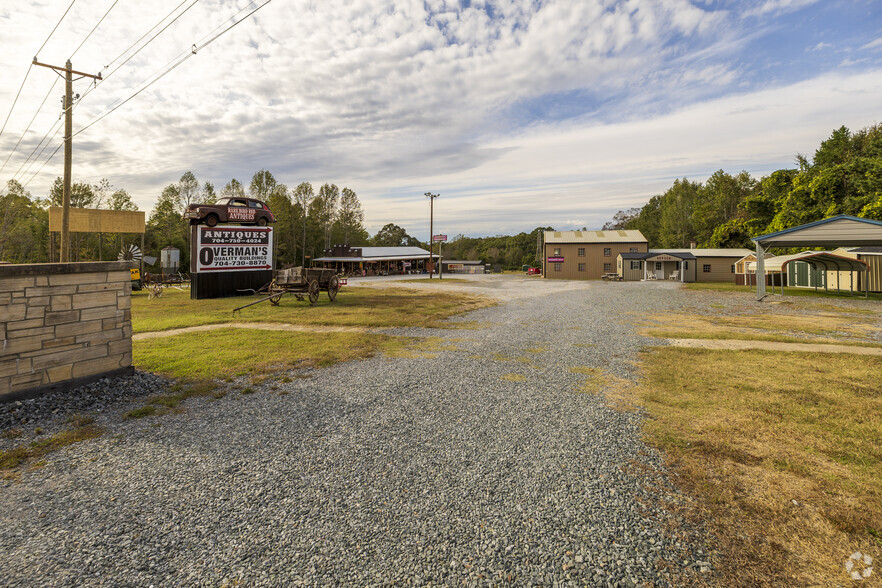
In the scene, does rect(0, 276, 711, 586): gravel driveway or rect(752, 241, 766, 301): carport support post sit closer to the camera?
rect(0, 276, 711, 586): gravel driveway

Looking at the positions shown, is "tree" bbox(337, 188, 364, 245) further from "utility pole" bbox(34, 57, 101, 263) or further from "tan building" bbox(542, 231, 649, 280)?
"utility pole" bbox(34, 57, 101, 263)

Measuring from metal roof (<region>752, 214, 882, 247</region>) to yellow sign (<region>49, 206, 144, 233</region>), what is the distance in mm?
38663

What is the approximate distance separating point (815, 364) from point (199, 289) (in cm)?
2582

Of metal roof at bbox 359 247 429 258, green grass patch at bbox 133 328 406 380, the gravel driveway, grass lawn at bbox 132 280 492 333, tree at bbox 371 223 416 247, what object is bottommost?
the gravel driveway

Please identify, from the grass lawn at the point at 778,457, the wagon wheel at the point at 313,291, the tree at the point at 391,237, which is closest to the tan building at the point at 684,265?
the wagon wheel at the point at 313,291

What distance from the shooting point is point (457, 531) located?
121 inches

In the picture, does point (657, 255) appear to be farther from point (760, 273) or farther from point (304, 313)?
point (304, 313)

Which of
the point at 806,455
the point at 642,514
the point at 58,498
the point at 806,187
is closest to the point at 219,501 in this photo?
the point at 58,498

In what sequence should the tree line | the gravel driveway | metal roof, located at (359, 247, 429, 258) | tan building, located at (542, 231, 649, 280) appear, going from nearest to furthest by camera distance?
the gravel driveway → the tree line → tan building, located at (542, 231, 649, 280) → metal roof, located at (359, 247, 429, 258)

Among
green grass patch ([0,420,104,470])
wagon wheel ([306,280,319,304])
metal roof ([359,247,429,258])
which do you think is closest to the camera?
green grass patch ([0,420,104,470])

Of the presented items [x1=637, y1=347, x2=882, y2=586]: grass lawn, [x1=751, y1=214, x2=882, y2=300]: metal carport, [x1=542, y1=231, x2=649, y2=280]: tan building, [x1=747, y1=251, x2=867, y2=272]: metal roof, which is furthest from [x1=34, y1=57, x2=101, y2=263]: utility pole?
[x1=542, y1=231, x2=649, y2=280]: tan building

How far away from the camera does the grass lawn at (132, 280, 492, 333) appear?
46.1 ft

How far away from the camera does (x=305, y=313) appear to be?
16484 millimetres

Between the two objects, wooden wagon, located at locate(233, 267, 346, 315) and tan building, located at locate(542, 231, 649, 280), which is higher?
tan building, located at locate(542, 231, 649, 280)
